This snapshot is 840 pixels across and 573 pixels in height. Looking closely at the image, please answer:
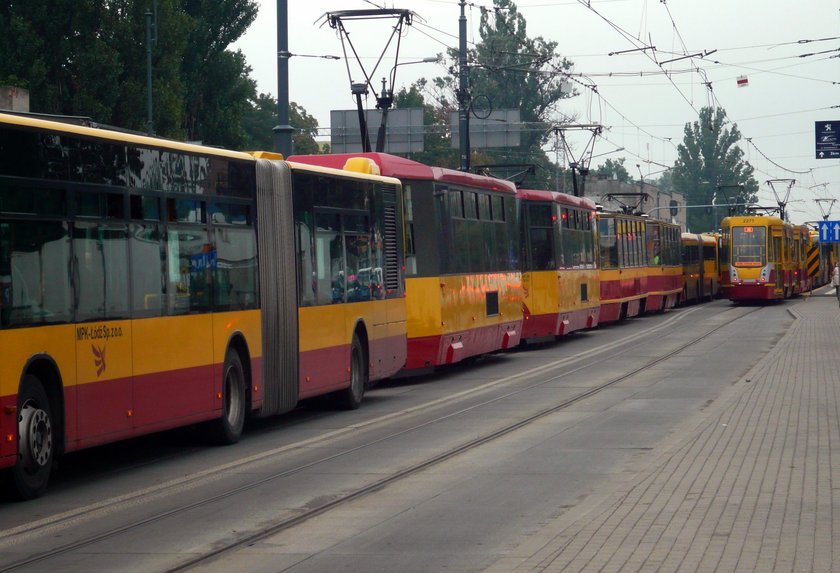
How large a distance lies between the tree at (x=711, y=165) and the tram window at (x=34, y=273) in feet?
441

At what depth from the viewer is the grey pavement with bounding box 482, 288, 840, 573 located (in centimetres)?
828

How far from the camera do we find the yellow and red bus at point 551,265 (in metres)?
32.4

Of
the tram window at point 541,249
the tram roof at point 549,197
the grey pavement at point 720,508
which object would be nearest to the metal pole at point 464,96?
the tram roof at point 549,197

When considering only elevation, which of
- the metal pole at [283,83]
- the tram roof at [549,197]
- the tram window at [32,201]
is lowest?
the tram window at [32,201]

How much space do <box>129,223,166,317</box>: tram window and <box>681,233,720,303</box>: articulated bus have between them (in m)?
47.2

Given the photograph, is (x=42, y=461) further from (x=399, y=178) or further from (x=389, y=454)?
(x=399, y=178)

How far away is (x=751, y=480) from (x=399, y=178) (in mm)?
12202

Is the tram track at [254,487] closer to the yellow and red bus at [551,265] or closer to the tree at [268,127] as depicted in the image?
the yellow and red bus at [551,265]

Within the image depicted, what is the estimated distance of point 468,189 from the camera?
26.0 m

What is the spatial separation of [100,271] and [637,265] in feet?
121

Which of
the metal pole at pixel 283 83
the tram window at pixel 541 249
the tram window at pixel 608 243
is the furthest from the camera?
the tram window at pixel 608 243

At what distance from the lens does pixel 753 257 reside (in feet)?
192

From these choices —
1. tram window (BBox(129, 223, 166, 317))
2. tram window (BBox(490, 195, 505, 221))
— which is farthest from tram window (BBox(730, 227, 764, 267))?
tram window (BBox(129, 223, 166, 317))

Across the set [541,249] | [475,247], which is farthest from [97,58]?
[475,247]
